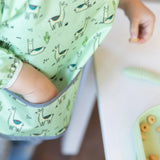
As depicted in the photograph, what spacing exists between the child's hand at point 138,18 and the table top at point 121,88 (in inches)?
1.4

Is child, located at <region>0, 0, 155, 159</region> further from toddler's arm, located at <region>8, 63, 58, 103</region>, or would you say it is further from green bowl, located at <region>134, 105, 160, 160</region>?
green bowl, located at <region>134, 105, 160, 160</region>

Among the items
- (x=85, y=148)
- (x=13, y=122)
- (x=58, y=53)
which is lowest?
(x=85, y=148)

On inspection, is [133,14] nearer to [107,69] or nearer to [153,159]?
[107,69]

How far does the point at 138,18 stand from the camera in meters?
0.58

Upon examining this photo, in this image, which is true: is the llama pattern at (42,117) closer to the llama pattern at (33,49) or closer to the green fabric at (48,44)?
the green fabric at (48,44)

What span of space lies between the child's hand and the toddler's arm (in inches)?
8.4

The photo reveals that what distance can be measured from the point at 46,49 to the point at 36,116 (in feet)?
0.44

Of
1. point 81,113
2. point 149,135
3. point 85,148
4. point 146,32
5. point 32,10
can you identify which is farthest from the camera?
point 85,148

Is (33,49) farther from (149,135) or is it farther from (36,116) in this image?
(149,135)

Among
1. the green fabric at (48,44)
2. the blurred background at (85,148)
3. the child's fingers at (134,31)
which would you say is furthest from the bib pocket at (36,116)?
the blurred background at (85,148)

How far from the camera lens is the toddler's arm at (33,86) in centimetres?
43

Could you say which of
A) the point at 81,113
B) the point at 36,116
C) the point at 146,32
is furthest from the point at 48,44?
the point at 81,113

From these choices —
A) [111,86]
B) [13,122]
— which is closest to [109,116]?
[111,86]

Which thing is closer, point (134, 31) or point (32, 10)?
point (32, 10)
